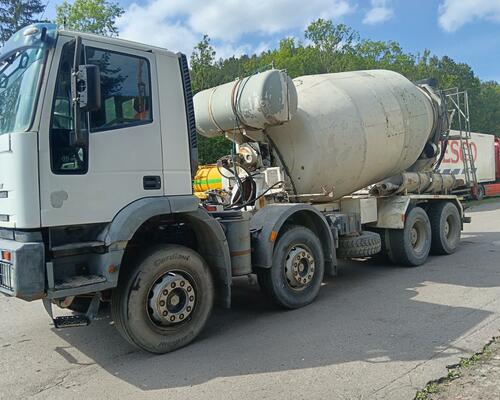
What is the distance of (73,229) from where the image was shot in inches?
167

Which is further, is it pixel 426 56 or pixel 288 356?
pixel 426 56

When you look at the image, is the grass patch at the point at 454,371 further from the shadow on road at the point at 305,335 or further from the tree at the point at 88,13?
the tree at the point at 88,13

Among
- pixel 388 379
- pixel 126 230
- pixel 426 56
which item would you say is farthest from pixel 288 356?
pixel 426 56

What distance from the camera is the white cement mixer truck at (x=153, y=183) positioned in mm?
3957

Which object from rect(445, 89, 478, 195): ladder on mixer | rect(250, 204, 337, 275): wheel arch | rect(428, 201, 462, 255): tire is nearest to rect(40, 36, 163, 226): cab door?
rect(250, 204, 337, 275): wheel arch

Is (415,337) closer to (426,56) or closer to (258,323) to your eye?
(258,323)

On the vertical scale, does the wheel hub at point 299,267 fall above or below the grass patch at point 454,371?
above

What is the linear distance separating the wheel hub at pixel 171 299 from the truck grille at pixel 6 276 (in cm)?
123

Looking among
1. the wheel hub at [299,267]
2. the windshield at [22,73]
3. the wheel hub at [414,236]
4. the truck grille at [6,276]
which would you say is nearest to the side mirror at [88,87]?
the windshield at [22,73]

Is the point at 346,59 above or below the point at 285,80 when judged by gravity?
above

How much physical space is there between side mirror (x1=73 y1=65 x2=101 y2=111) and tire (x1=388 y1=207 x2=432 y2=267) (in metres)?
6.14

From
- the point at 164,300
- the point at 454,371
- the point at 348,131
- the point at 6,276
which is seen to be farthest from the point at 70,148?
the point at 348,131

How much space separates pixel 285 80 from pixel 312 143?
1.09 m

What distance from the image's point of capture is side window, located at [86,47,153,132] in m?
4.28
